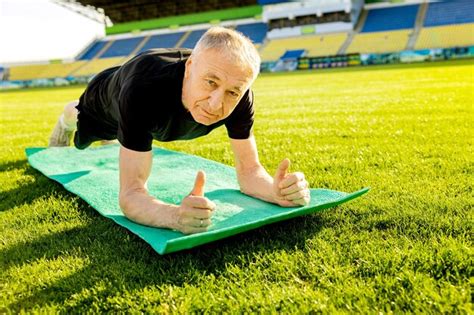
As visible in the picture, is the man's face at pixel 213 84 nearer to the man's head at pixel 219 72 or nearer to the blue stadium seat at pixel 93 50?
the man's head at pixel 219 72

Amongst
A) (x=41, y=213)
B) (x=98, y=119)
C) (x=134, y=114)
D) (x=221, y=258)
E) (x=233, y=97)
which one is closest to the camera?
(x=221, y=258)

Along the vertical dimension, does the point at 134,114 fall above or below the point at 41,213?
above

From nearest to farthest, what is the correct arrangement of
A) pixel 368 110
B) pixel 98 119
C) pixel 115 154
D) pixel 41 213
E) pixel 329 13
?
pixel 41 213
pixel 98 119
pixel 115 154
pixel 368 110
pixel 329 13

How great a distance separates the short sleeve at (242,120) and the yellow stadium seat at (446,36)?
99.8 feet

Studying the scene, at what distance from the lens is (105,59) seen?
4081cm

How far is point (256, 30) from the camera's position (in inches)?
1527

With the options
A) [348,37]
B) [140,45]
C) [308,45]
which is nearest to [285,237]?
[308,45]

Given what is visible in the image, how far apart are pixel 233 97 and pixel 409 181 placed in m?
1.40

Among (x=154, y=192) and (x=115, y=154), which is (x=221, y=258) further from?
(x=115, y=154)

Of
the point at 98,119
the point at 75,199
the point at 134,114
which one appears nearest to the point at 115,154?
the point at 98,119

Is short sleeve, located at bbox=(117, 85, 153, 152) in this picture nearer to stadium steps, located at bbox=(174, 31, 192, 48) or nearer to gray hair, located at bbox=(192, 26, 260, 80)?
gray hair, located at bbox=(192, 26, 260, 80)

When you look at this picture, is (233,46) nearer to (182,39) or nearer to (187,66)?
(187,66)

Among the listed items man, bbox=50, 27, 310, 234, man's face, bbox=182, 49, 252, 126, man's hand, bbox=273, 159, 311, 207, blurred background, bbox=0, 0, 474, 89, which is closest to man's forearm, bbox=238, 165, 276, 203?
man, bbox=50, 27, 310, 234

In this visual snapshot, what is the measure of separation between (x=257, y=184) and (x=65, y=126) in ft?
A: 7.93
